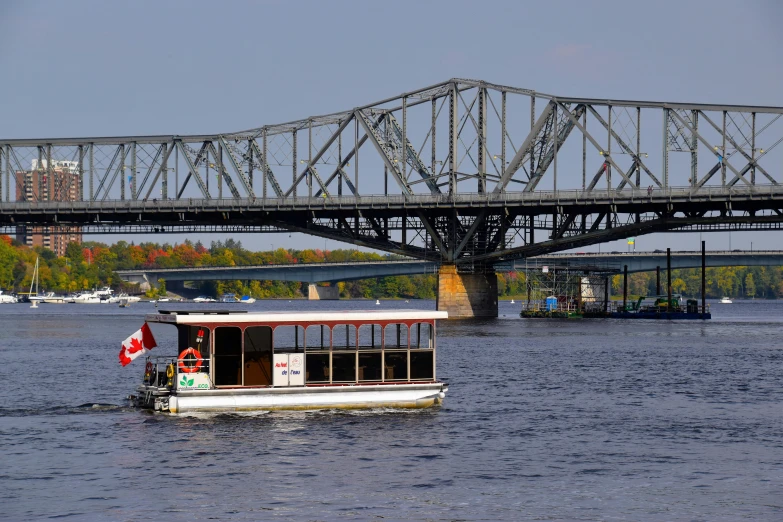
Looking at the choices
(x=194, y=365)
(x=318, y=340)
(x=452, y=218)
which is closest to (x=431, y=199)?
(x=452, y=218)

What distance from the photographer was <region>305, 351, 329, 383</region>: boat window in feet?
128

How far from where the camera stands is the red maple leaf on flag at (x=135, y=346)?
3941 cm

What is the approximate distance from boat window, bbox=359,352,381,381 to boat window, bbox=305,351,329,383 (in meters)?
1.23

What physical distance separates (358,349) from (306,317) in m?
2.04

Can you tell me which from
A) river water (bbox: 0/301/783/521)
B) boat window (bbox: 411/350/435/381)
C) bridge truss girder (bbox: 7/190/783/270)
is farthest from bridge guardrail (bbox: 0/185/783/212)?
boat window (bbox: 411/350/435/381)

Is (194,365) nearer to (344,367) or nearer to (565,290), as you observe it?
(344,367)

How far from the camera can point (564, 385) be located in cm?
5297

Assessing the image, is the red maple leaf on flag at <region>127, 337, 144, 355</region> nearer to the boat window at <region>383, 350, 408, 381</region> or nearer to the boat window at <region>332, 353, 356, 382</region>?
the boat window at <region>332, 353, 356, 382</region>

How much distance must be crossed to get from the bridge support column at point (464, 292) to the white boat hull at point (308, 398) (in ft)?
304

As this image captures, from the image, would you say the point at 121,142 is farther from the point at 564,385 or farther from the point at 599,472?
the point at 599,472

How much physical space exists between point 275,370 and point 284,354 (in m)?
0.61

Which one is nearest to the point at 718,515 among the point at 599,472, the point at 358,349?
the point at 599,472

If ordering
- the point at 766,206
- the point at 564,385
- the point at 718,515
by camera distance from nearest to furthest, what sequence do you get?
the point at 718,515 → the point at 564,385 → the point at 766,206

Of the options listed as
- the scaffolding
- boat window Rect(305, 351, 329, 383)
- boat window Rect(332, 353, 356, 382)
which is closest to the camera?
boat window Rect(305, 351, 329, 383)
